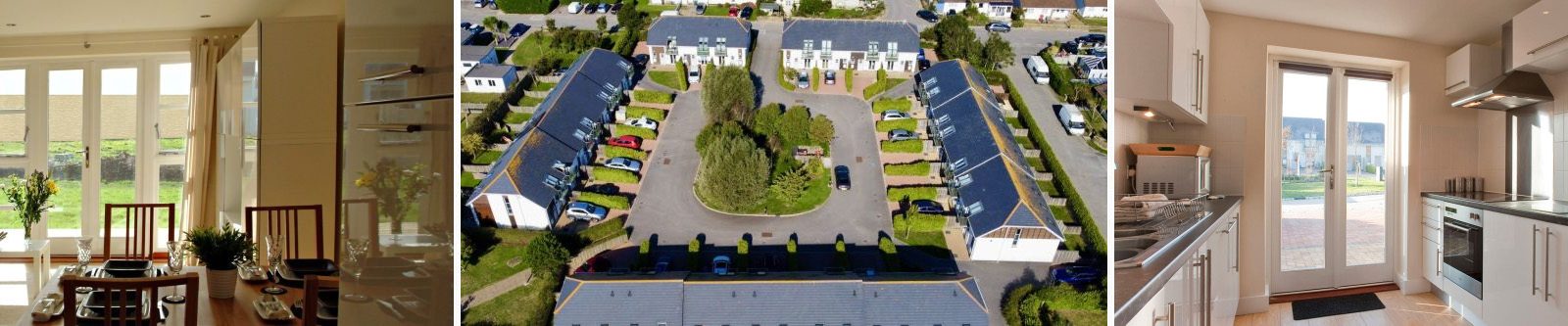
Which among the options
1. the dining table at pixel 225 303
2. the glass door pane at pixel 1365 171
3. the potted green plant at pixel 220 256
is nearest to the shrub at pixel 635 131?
the dining table at pixel 225 303

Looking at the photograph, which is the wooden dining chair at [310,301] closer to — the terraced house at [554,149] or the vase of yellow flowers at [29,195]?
the terraced house at [554,149]

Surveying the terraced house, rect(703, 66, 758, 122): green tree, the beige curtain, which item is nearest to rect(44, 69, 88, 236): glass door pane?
the beige curtain

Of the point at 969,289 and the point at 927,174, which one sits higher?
the point at 927,174

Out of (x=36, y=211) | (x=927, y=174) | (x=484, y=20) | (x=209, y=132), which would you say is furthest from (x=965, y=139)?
(x=36, y=211)

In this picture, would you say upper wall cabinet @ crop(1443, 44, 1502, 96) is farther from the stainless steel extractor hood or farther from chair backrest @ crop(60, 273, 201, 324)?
chair backrest @ crop(60, 273, 201, 324)

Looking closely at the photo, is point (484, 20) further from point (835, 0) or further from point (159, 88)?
point (159, 88)

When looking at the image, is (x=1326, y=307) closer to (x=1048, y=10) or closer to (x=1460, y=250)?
(x=1460, y=250)
